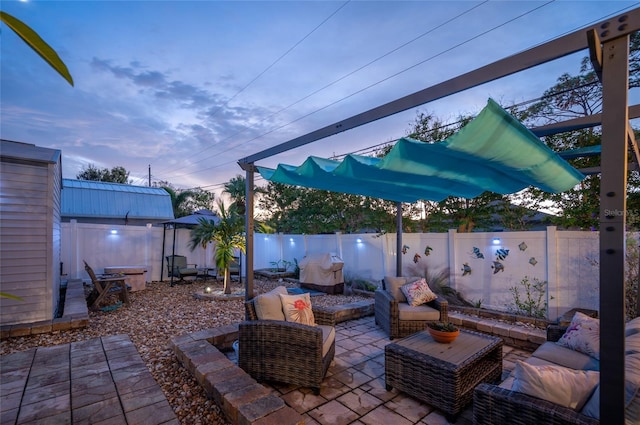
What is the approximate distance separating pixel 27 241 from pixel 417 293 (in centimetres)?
549

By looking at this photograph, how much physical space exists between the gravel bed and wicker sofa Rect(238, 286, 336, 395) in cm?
51

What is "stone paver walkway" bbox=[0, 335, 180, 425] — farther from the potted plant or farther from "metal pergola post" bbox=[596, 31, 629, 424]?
"metal pergola post" bbox=[596, 31, 629, 424]

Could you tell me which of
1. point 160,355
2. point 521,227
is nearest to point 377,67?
point 521,227

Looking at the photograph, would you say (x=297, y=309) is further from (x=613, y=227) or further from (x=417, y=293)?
(x=613, y=227)

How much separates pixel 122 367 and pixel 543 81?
8.07m

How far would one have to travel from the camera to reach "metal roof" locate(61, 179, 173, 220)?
37.1 feet

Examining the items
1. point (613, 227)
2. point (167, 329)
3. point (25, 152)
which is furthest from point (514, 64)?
point (25, 152)

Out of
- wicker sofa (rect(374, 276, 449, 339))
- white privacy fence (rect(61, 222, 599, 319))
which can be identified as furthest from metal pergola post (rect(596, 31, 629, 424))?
white privacy fence (rect(61, 222, 599, 319))

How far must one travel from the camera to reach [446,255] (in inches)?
239

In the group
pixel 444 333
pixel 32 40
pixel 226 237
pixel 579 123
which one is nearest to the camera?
pixel 32 40

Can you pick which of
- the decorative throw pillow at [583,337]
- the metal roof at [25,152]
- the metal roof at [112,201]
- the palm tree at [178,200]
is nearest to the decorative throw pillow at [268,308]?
the decorative throw pillow at [583,337]

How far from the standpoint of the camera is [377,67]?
261 inches

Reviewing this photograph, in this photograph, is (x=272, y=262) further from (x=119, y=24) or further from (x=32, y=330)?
(x=119, y=24)

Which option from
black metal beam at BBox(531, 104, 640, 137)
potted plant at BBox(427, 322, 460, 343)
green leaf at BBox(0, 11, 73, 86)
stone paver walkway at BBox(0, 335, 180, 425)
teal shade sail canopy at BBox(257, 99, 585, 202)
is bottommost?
stone paver walkway at BBox(0, 335, 180, 425)
